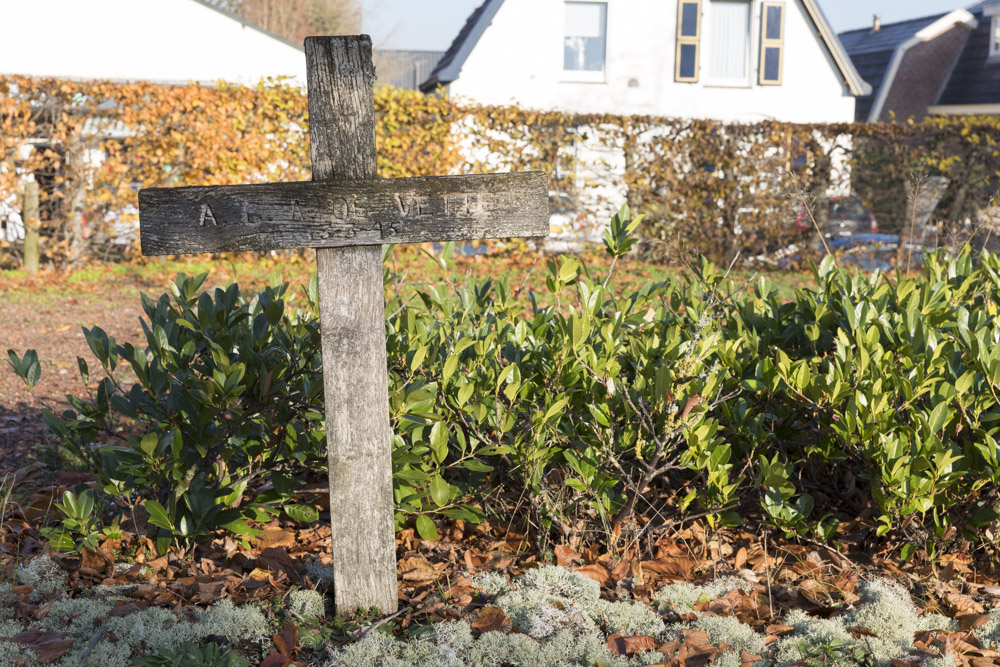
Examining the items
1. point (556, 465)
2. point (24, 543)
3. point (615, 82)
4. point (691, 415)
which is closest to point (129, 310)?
point (24, 543)

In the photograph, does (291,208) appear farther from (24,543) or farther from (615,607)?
(24,543)

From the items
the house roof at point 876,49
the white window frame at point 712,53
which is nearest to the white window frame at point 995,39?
the house roof at point 876,49

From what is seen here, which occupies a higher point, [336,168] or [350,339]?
[336,168]

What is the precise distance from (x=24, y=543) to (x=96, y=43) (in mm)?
20510

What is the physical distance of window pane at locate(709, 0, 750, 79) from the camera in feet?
67.4

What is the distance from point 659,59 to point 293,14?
76.7ft

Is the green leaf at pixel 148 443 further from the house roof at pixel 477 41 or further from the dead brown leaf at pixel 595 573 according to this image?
the house roof at pixel 477 41

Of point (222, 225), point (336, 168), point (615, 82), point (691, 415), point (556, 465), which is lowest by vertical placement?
point (556, 465)

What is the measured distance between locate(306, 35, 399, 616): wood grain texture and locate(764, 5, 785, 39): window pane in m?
20.2

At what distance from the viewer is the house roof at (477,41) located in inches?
744

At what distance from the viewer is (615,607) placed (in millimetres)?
2713

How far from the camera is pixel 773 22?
2048cm

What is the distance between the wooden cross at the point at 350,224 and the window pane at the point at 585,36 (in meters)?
18.5

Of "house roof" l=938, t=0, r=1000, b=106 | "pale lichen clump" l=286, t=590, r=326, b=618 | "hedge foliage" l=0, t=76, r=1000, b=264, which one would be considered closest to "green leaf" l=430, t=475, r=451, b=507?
"pale lichen clump" l=286, t=590, r=326, b=618
